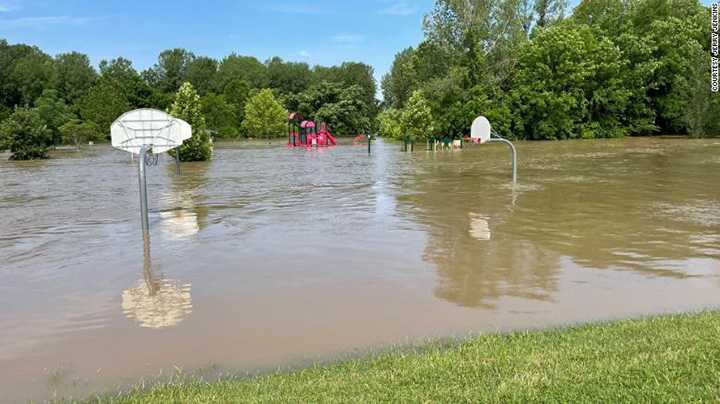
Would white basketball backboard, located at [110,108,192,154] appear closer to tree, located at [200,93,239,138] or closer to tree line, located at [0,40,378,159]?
tree line, located at [0,40,378,159]

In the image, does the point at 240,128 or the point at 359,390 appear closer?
the point at 359,390

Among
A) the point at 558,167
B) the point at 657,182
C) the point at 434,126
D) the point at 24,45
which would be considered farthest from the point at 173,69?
the point at 657,182

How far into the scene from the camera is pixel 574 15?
205ft

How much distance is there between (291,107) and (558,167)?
65.8 m

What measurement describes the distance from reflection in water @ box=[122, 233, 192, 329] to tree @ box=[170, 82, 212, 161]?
24.8 metres

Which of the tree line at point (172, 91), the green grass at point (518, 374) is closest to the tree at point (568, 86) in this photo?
the tree line at point (172, 91)

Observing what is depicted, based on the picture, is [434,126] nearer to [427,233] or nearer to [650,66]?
[650,66]

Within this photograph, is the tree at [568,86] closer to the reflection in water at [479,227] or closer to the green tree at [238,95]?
the reflection in water at [479,227]

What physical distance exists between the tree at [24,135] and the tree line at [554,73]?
28.8m

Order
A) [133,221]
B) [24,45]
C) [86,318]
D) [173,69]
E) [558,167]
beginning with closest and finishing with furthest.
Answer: [86,318]
[133,221]
[558,167]
[24,45]
[173,69]

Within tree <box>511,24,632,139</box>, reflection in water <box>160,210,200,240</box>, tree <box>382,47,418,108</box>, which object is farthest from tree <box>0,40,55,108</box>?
reflection in water <box>160,210,200,240</box>

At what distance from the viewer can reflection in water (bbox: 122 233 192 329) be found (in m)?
6.71

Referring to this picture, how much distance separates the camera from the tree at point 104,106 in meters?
75.0

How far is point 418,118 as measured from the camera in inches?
1982
